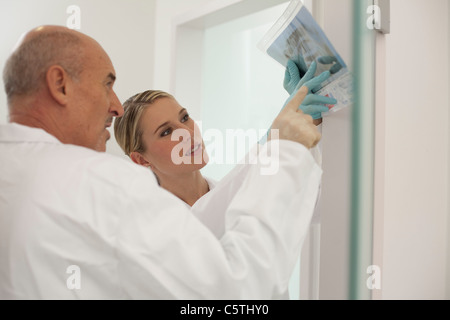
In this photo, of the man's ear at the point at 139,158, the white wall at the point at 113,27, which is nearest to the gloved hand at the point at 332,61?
the man's ear at the point at 139,158

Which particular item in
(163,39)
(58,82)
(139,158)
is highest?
(163,39)

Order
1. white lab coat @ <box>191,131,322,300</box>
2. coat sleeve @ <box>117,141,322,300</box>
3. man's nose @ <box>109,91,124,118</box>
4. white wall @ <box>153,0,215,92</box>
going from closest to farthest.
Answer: coat sleeve @ <box>117,141,322,300</box> → man's nose @ <box>109,91,124,118</box> → white lab coat @ <box>191,131,322,300</box> → white wall @ <box>153,0,215,92</box>

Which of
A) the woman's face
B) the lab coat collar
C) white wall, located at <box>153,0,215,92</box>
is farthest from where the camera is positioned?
white wall, located at <box>153,0,215,92</box>

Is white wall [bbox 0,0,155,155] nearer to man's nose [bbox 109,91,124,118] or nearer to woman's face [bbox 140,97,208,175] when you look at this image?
woman's face [bbox 140,97,208,175]

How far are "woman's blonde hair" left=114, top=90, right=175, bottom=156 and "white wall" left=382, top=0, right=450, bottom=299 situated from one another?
0.79m

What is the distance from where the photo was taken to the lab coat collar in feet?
2.31

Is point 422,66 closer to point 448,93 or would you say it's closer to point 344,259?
point 448,93

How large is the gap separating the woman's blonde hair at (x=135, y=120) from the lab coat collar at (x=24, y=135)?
636 mm

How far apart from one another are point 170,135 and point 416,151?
776 mm

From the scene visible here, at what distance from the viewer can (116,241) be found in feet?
1.97

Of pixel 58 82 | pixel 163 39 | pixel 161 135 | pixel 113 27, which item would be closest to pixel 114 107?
pixel 58 82

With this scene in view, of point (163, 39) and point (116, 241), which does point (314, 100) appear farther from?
point (163, 39)

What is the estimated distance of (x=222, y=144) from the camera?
1.94 m

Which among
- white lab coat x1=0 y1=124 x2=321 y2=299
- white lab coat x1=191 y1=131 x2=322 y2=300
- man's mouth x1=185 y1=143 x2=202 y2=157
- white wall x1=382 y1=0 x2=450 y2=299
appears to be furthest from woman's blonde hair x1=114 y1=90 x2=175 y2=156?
white wall x1=382 y1=0 x2=450 y2=299
